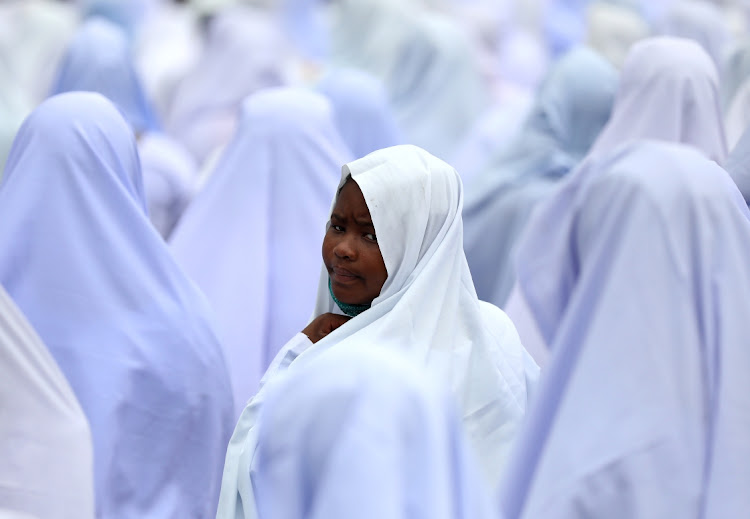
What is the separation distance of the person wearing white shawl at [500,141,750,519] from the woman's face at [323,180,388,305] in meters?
0.72

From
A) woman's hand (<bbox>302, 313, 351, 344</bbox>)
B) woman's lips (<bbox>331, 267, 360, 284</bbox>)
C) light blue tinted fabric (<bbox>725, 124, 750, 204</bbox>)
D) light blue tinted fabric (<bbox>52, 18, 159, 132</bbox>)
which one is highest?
light blue tinted fabric (<bbox>725, 124, 750, 204</bbox>)

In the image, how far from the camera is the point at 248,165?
3980 millimetres

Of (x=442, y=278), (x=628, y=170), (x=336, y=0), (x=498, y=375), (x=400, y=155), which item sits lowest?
(x=336, y=0)

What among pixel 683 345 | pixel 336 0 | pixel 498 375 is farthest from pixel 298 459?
pixel 336 0

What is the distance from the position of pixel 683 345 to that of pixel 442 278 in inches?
28.6

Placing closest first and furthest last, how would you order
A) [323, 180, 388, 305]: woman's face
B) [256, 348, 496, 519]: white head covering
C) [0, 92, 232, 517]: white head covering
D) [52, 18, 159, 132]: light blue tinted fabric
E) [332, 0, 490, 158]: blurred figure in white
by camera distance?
[256, 348, 496, 519]: white head covering < [323, 180, 388, 305]: woman's face < [0, 92, 232, 517]: white head covering < [52, 18, 159, 132]: light blue tinted fabric < [332, 0, 490, 158]: blurred figure in white

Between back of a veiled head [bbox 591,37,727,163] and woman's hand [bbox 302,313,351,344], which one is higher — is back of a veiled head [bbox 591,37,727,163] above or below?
above

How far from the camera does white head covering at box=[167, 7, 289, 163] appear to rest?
6141 mm

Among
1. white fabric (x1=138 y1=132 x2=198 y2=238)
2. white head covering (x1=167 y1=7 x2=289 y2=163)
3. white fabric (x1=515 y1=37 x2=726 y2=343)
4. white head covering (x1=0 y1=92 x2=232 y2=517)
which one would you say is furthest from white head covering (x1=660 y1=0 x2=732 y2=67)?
white head covering (x1=0 y1=92 x2=232 y2=517)

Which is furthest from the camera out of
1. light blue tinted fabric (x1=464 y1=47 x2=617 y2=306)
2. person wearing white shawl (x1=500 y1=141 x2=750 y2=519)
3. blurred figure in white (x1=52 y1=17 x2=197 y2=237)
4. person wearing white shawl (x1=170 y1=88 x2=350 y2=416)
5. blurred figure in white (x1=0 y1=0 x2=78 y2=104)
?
blurred figure in white (x1=0 y1=0 x2=78 y2=104)

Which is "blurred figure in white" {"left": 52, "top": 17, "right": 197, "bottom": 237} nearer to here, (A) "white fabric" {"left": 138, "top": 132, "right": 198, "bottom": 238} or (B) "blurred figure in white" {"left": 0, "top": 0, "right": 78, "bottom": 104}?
(A) "white fabric" {"left": 138, "top": 132, "right": 198, "bottom": 238}

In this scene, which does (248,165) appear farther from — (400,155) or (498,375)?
(498,375)

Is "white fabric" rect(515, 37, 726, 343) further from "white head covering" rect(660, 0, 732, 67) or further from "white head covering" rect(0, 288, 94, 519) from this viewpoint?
"white head covering" rect(660, 0, 732, 67)

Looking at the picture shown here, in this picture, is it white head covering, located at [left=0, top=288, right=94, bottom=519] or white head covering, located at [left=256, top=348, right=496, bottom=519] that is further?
white head covering, located at [left=0, top=288, right=94, bottom=519]
